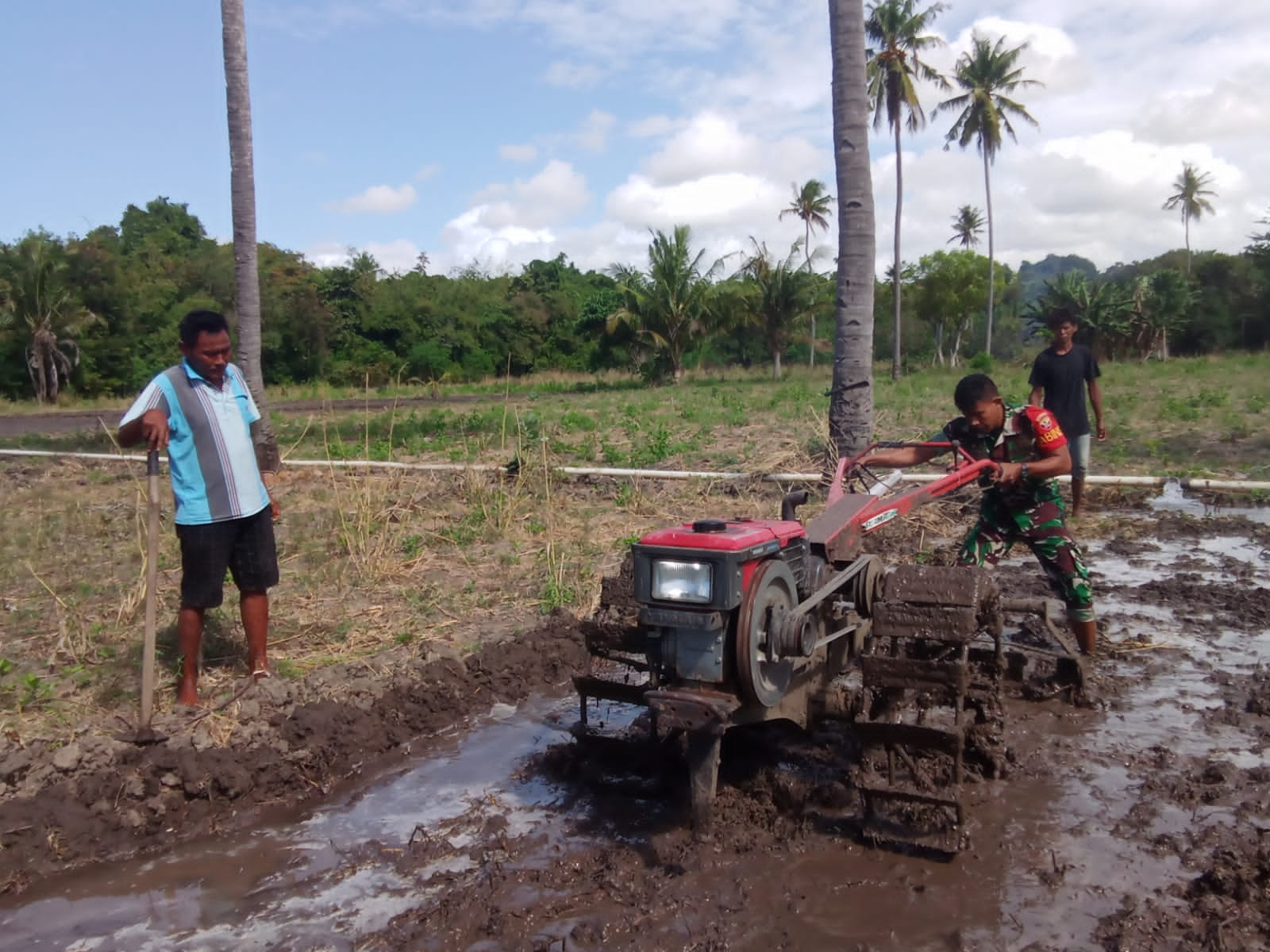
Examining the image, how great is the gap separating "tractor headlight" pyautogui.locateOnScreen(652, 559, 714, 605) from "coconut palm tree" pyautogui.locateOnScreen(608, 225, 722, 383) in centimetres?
3375

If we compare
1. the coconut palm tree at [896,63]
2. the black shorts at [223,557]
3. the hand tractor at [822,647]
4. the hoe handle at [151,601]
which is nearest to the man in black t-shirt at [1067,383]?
the hand tractor at [822,647]

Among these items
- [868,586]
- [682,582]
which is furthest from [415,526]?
[682,582]

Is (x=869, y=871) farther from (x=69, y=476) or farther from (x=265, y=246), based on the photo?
(x=265, y=246)

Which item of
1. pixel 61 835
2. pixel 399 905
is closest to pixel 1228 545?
pixel 399 905

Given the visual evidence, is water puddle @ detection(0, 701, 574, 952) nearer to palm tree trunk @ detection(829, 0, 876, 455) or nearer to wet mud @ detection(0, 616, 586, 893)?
wet mud @ detection(0, 616, 586, 893)

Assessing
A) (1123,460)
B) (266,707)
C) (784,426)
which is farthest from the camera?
(784,426)

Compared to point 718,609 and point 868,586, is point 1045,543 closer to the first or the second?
point 868,586

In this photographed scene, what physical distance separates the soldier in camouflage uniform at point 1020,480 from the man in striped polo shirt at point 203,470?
2.98 metres

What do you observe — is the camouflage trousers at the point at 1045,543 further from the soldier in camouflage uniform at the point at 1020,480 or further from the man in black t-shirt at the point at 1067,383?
the man in black t-shirt at the point at 1067,383

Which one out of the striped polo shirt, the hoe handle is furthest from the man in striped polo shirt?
the hoe handle

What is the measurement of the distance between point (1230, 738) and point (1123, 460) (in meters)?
7.61

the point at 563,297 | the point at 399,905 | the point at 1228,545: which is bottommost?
the point at 399,905

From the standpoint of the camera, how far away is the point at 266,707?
4578 mm

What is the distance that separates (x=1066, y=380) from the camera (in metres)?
7.60
